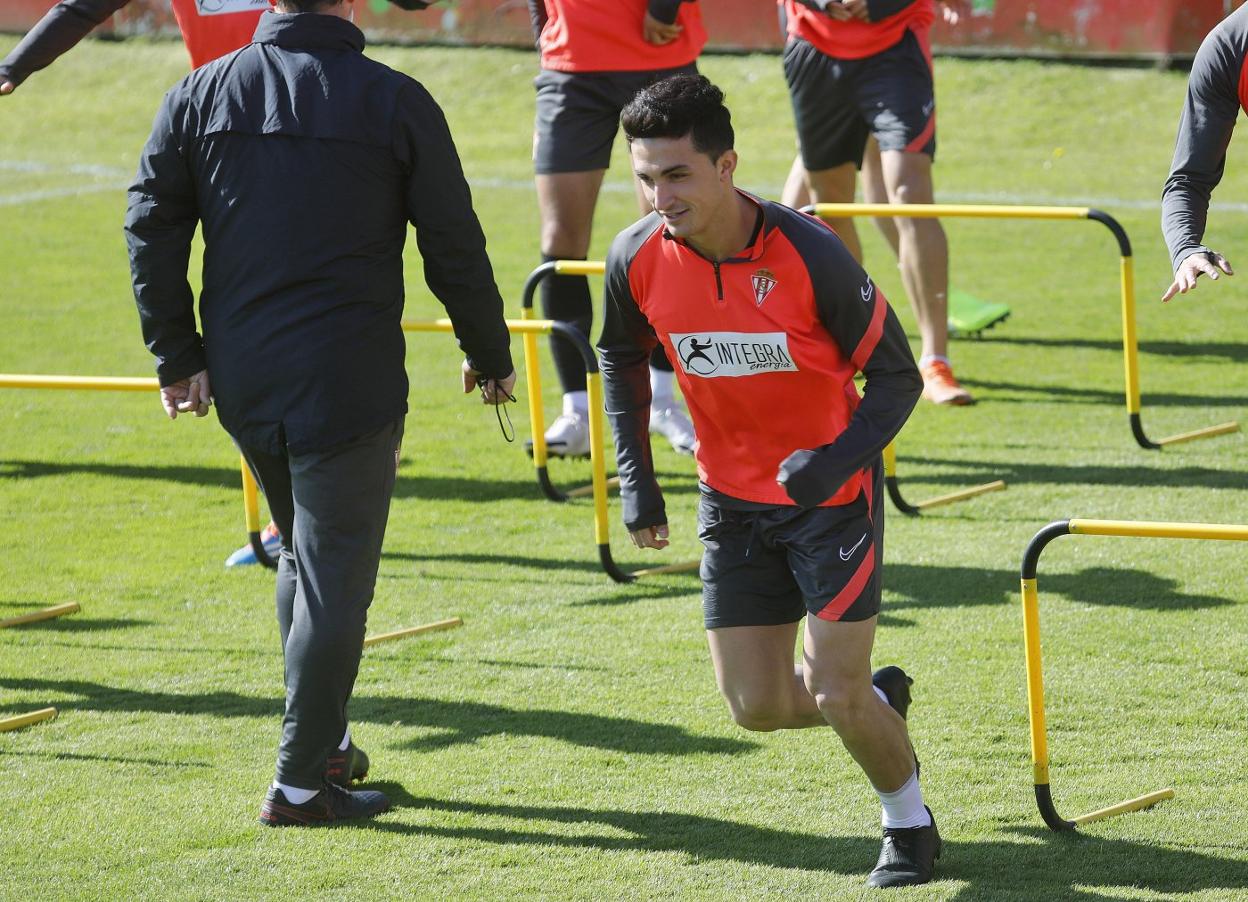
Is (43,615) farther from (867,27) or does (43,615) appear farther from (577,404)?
(867,27)

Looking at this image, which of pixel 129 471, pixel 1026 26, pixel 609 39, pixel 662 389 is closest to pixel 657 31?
pixel 609 39

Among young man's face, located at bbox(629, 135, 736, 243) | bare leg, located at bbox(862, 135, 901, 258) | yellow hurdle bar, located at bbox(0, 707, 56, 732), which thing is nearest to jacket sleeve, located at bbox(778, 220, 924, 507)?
young man's face, located at bbox(629, 135, 736, 243)

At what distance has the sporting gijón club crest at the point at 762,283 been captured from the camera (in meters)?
4.12

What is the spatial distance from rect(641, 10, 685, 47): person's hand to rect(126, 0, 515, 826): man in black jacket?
3.36 meters

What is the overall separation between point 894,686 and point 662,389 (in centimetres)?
357

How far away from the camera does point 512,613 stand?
6148 mm

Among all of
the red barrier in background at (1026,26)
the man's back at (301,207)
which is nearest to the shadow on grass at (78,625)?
the man's back at (301,207)

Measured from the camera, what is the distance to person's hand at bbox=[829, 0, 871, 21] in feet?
26.6

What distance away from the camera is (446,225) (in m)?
4.34

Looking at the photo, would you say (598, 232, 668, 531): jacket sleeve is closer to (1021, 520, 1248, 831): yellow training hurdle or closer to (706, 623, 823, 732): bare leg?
(706, 623, 823, 732): bare leg

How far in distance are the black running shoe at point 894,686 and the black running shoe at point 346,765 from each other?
135cm

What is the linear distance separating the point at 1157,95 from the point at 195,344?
46.5ft

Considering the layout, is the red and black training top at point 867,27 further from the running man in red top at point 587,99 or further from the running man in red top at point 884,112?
the running man in red top at point 587,99

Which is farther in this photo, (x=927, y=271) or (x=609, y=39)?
(x=927, y=271)
